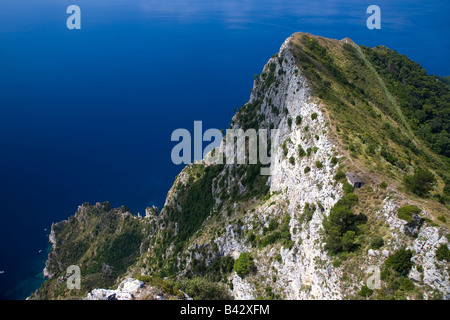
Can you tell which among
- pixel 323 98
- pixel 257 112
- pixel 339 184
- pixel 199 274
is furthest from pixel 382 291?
pixel 257 112

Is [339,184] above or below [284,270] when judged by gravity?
above

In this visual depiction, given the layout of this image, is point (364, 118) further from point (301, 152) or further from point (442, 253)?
point (442, 253)

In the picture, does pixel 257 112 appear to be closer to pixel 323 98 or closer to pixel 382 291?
pixel 323 98

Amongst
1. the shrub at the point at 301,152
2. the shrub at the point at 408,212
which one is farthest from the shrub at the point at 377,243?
the shrub at the point at 301,152

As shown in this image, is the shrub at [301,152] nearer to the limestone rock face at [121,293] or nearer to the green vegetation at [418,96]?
the limestone rock face at [121,293]

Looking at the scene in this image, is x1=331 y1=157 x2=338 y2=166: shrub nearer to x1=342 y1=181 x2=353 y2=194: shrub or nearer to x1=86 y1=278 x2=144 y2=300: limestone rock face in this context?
x1=342 y1=181 x2=353 y2=194: shrub

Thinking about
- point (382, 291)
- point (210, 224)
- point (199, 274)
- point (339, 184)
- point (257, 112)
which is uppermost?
point (257, 112)
